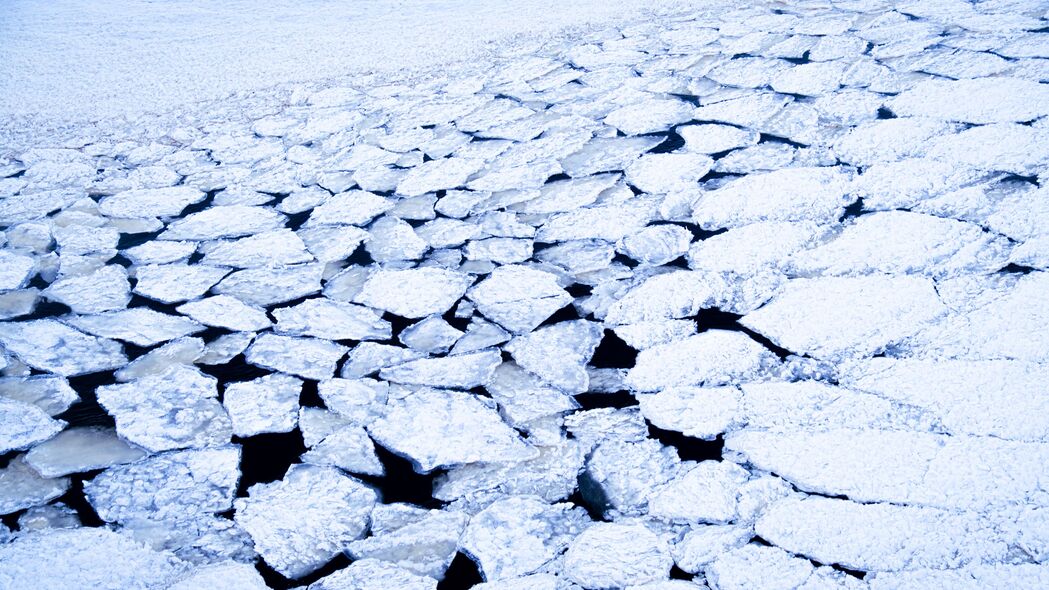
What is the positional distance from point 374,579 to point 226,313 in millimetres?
1034

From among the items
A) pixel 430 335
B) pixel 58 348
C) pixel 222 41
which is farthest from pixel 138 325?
pixel 222 41

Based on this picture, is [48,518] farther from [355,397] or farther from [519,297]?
[519,297]

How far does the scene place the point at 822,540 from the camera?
4.04 ft

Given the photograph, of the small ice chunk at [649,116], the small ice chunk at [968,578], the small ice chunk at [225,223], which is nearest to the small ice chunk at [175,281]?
the small ice chunk at [225,223]

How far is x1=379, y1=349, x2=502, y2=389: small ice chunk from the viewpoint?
1704 millimetres

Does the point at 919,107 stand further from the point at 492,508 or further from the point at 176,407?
the point at 176,407

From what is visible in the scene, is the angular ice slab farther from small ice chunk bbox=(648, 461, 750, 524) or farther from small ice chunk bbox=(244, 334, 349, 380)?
small ice chunk bbox=(648, 461, 750, 524)

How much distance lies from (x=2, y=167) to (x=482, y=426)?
2.63 m

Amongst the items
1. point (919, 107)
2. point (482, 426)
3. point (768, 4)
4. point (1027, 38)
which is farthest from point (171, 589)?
point (768, 4)

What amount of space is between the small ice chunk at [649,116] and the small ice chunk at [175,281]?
1567mm

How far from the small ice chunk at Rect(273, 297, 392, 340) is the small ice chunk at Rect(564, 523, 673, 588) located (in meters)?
0.81

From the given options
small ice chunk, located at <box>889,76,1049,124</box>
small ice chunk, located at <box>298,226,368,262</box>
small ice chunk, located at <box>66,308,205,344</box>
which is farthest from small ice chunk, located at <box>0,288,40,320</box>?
small ice chunk, located at <box>889,76,1049,124</box>

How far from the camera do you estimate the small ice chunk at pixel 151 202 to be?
8.55 ft

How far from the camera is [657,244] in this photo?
2.13m
